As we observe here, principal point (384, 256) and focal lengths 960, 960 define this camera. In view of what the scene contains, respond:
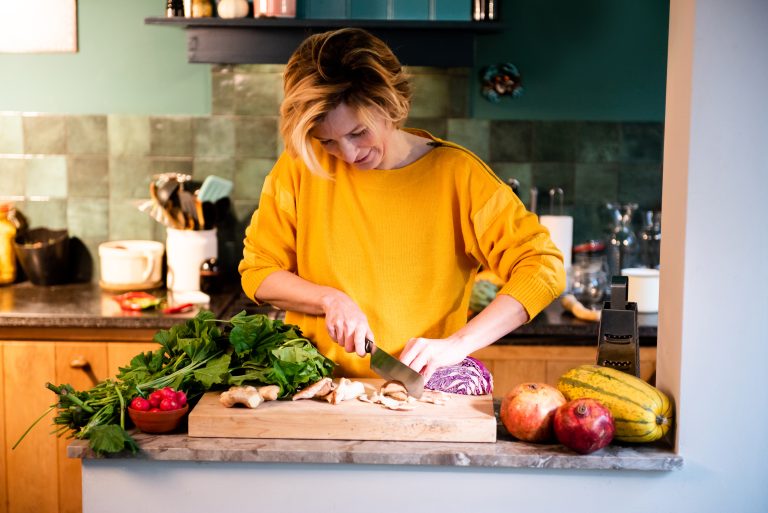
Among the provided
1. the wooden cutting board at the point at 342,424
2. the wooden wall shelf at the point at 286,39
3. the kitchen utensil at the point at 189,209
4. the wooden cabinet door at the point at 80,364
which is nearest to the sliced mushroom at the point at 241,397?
the wooden cutting board at the point at 342,424

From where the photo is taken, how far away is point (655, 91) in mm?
3924

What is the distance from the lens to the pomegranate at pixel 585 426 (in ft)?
5.68

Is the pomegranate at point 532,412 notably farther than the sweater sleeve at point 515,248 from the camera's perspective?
No

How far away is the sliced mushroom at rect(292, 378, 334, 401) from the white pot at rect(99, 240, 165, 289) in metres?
2.01

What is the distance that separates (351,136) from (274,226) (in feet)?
1.22

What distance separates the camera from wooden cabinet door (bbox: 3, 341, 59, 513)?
3.38 metres

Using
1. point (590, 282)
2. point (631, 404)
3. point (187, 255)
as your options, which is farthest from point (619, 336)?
point (187, 255)

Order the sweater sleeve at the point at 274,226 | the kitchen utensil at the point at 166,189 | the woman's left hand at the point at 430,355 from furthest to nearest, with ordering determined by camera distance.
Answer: the kitchen utensil at the point at 166,189 < the sweater sleeve at the point at 274,226 < the woman's left hand at the point at 430,355

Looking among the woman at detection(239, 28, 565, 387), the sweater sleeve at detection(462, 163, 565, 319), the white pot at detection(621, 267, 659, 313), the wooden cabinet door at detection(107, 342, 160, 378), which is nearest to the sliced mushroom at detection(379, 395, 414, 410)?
the woman at detection(239, 28, 565, 387)

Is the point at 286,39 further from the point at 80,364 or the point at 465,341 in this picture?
the point at 465,341

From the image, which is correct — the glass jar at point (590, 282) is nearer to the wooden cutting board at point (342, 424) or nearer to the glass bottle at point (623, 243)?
the glass bottle at point (623, 243)

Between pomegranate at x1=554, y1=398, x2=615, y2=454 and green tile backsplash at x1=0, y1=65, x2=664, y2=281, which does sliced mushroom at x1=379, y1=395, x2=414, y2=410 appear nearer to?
pomegranate at x1=554, y1=398, x2=615, y2=454

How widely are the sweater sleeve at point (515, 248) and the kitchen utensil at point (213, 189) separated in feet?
5.82

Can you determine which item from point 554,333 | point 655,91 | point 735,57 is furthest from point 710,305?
point 655,91
